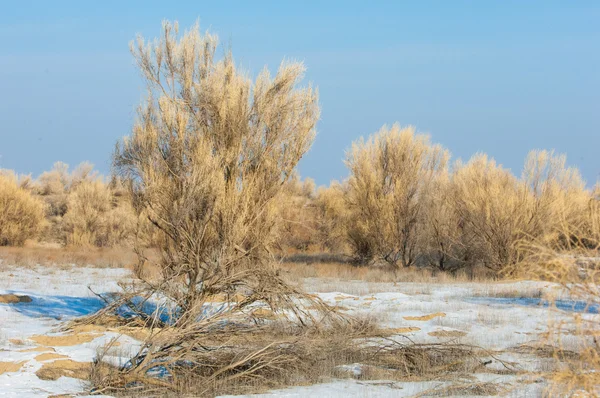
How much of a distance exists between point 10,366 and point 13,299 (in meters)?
5.09

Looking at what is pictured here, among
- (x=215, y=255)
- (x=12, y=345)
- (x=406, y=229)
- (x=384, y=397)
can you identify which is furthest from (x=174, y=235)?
(x=406, y=229)

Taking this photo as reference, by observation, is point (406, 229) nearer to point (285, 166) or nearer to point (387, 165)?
point (387, 165)

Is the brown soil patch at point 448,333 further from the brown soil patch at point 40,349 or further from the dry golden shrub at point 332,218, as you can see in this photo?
the dry golden shrub at point 332,218

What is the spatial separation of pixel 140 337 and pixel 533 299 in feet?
26.2

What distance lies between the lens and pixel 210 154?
1072 centimetres

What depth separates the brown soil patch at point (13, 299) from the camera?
1190 centimetres

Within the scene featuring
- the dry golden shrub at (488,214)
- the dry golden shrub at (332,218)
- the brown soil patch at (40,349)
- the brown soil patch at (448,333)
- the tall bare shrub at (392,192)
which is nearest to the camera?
the brown soil patch at (40,349)

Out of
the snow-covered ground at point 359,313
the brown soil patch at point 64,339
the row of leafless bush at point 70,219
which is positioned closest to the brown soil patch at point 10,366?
the snow-covered ground at point 359,313

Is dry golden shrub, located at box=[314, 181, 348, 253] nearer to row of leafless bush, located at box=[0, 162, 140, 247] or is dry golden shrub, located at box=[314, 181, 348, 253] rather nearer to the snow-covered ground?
row of leafless bush, located at box=[0, 162, 140, 247]

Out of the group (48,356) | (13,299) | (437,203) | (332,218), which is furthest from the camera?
(332,218)

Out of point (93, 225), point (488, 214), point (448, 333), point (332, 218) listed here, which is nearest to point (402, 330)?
point (448, 333)

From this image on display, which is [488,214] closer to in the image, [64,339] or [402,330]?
[402,330]

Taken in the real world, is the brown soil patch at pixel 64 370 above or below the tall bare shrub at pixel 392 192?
below

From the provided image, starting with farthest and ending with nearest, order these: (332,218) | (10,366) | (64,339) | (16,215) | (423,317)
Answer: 1. (332,218)
2. (16,215)
3. (423,317)
4. (64,339)
5. (10,366)
